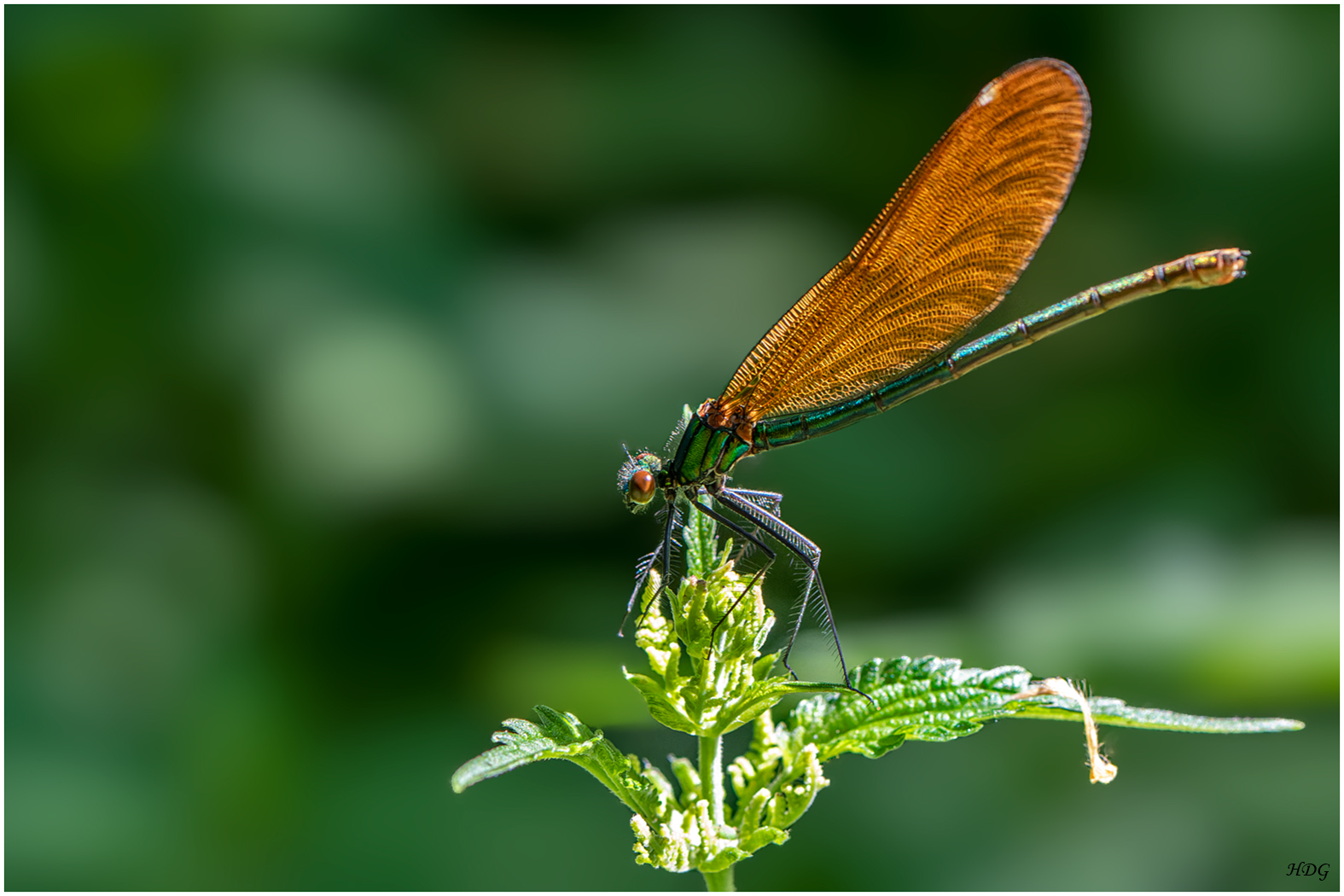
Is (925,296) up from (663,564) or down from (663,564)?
up

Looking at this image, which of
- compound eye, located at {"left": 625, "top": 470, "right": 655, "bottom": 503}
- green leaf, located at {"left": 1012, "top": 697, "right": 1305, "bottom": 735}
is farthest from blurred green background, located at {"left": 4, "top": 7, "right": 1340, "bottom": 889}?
green leaf, located at {"left": 1012, "top": 697, "right": 1305, "bottom": 735}

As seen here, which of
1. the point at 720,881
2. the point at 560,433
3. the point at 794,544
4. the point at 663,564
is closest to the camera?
the point at 720,881

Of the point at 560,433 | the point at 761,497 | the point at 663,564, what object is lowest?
the point at 663,564

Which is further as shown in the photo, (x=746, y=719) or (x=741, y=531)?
(x=741, y=531)

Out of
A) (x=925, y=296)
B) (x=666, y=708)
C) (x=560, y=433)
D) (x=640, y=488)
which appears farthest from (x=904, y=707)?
(x=560, y=433)

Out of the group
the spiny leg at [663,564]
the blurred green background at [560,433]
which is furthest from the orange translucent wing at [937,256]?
the blurred green background at [560,433]

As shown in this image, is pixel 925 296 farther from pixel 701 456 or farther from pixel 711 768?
pixel 711 768

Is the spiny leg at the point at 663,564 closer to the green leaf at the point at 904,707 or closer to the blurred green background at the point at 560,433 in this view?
the green leaf at the point at 904,707

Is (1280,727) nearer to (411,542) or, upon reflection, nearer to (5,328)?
(411,542)
